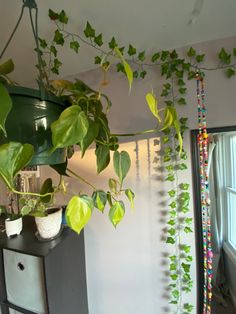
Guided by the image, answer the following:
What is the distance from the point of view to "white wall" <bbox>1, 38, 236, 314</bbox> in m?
1.10

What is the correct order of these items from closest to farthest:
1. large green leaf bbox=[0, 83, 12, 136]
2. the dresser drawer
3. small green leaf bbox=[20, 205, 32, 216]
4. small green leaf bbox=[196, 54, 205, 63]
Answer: large green leaf bbox=[0, 83, 12, 136]
small green leaf bbox=[20, 205, 32, 216]
the dresser drawer
small green leaf bbox=[196, 54, 205, 63]

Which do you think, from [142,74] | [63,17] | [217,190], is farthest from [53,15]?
[217,190]

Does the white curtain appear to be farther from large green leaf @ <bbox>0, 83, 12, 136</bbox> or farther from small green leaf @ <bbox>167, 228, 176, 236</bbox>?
large green leaf @ <bbox>0, 83, 12, 136</bbox>

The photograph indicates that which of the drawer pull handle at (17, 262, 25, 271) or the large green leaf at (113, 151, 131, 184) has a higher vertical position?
the large green leaf at (113, 151, 131, 184)

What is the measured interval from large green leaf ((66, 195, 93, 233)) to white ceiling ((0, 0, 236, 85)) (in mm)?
847

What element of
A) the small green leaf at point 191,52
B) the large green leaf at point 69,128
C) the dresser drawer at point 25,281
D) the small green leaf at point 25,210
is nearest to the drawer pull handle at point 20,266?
the dresser drawer at point 25,281

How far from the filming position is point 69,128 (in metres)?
0.30

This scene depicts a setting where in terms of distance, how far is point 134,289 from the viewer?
1.16 meters

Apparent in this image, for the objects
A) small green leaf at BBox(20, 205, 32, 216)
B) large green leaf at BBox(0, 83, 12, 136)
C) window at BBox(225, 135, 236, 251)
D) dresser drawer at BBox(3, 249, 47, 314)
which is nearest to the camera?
large green leaf at BBox(0, 83, 12, 136)

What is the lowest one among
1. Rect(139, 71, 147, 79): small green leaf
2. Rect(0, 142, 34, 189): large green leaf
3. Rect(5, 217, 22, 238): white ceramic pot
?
Rect(5, 217, 22, 238): white ceramic pot

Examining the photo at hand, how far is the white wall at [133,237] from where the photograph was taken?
110cm

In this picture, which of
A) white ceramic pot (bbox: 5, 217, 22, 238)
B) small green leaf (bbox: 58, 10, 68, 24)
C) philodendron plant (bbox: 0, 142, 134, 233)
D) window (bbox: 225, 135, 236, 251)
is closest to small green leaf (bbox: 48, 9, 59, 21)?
small green leaf (bbox: 58, 10, 68, 24)

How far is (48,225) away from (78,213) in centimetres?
72

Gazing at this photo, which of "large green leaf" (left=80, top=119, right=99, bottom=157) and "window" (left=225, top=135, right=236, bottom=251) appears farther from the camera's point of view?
"window" (left=225, top=135, right=236, bottom=251)
